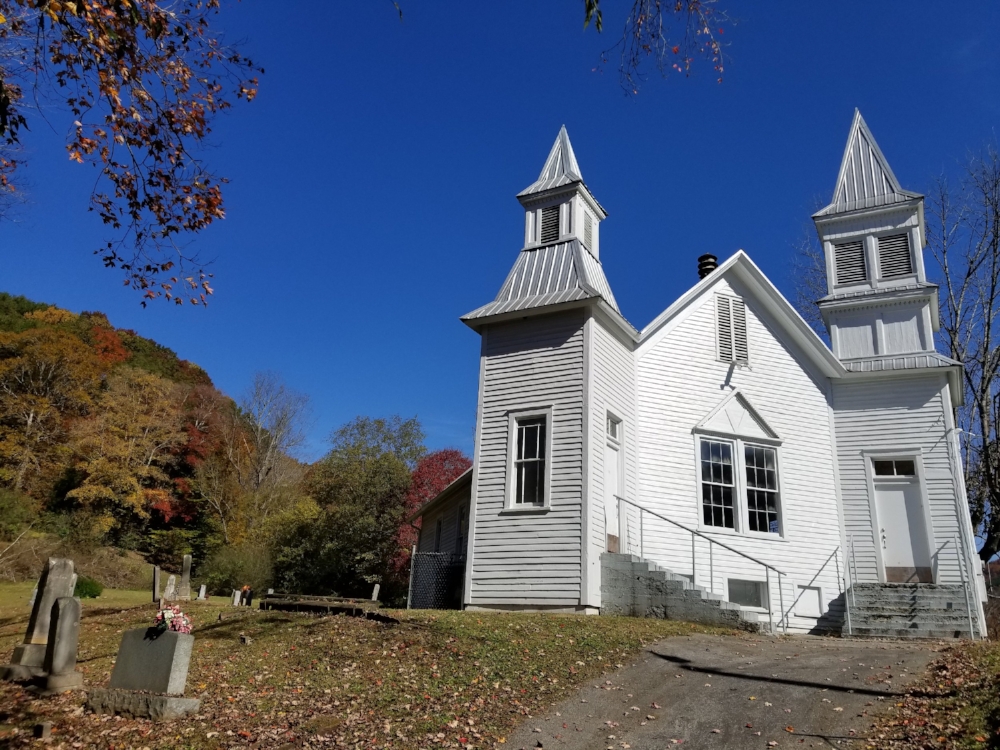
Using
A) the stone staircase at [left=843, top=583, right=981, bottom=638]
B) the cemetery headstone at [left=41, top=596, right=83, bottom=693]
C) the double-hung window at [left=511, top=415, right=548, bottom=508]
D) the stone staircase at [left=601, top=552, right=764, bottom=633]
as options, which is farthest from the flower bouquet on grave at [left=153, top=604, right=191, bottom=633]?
the stone staircase at [left=843, top=583, right=981, bottom=638]

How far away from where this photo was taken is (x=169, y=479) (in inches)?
1561

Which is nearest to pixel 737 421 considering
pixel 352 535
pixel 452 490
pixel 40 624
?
pixel 452 490

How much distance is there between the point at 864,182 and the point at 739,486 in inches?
391

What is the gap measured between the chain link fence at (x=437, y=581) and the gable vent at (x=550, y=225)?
7573 mm

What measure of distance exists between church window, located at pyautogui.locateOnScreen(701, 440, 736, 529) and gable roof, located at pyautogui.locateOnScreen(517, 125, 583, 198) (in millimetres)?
6872

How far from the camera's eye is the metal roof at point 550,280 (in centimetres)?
1595

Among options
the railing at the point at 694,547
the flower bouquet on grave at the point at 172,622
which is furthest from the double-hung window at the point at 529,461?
the flower bouquet on grave at the point at 172,622

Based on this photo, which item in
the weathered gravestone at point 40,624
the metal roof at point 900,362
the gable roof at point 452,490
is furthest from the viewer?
the gable roof at point 452,490

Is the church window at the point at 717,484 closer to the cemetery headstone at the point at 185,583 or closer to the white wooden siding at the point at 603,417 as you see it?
the white wooden siding at the point at 603,417

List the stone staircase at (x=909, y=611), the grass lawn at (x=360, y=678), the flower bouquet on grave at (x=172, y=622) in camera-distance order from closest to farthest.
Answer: the grass lawn at (x=360, y=678), the flower bouquet on grave at (x=172, y=622), the stone staircase at (x=909, y=611)

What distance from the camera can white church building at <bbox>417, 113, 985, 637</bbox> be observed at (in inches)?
580

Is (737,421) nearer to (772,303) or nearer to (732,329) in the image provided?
(732,329)

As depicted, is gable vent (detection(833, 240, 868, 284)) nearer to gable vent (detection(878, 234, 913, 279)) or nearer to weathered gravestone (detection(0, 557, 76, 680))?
gable vent (detection(878, 234, 913, 279))

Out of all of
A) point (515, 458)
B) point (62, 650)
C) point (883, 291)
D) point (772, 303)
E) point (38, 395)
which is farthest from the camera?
point (38, 395)
